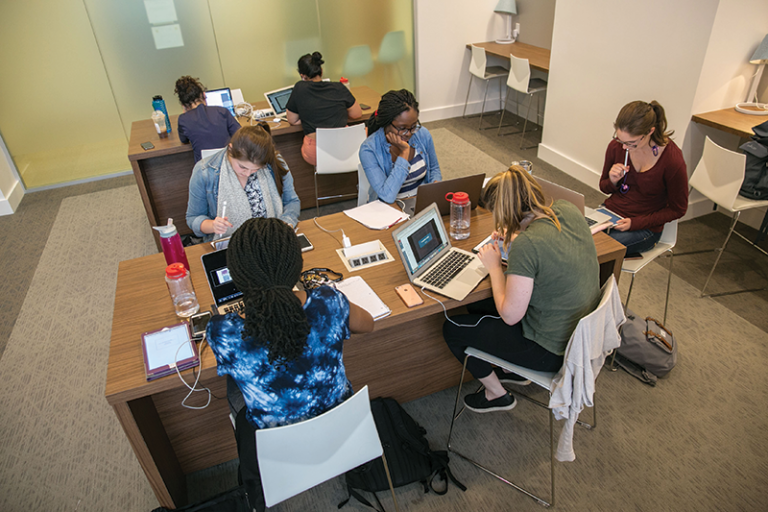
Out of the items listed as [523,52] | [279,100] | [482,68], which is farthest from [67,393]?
[523,52]

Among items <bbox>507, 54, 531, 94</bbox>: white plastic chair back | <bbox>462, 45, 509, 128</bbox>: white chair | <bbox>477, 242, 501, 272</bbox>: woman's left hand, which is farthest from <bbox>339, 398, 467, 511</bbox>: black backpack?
<bbox>462, 45, 509, 128</bbox>: white chair

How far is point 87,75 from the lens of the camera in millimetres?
4602

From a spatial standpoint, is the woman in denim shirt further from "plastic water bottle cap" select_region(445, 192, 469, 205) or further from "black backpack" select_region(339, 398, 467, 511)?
"black backpack" select_region(339, 398, 467, 511)

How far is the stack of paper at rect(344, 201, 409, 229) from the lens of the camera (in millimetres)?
2303

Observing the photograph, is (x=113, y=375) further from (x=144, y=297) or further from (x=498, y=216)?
(x=498, y=216)

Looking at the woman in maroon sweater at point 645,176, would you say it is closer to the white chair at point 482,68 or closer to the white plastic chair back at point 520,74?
the white plastic chair back at point 520,74

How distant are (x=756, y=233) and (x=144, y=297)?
3.93 meters

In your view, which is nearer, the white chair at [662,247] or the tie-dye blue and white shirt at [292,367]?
the tie-dye blue and white shirt at [292,367]

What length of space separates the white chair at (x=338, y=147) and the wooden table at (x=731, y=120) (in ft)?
7.45

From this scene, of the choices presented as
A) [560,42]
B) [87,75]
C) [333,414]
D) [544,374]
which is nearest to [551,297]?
[544,374]

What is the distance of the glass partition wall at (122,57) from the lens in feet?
14.5

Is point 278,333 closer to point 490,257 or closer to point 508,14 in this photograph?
point 490,257

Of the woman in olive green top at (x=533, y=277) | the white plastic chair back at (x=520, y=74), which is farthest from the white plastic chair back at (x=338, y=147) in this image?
the white plastic chair back at (x=520, y=74)

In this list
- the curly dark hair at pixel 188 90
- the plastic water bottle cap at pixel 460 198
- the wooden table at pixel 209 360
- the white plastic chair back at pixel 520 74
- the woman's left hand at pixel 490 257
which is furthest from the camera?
the white plastic chair back at pixel 520 74
